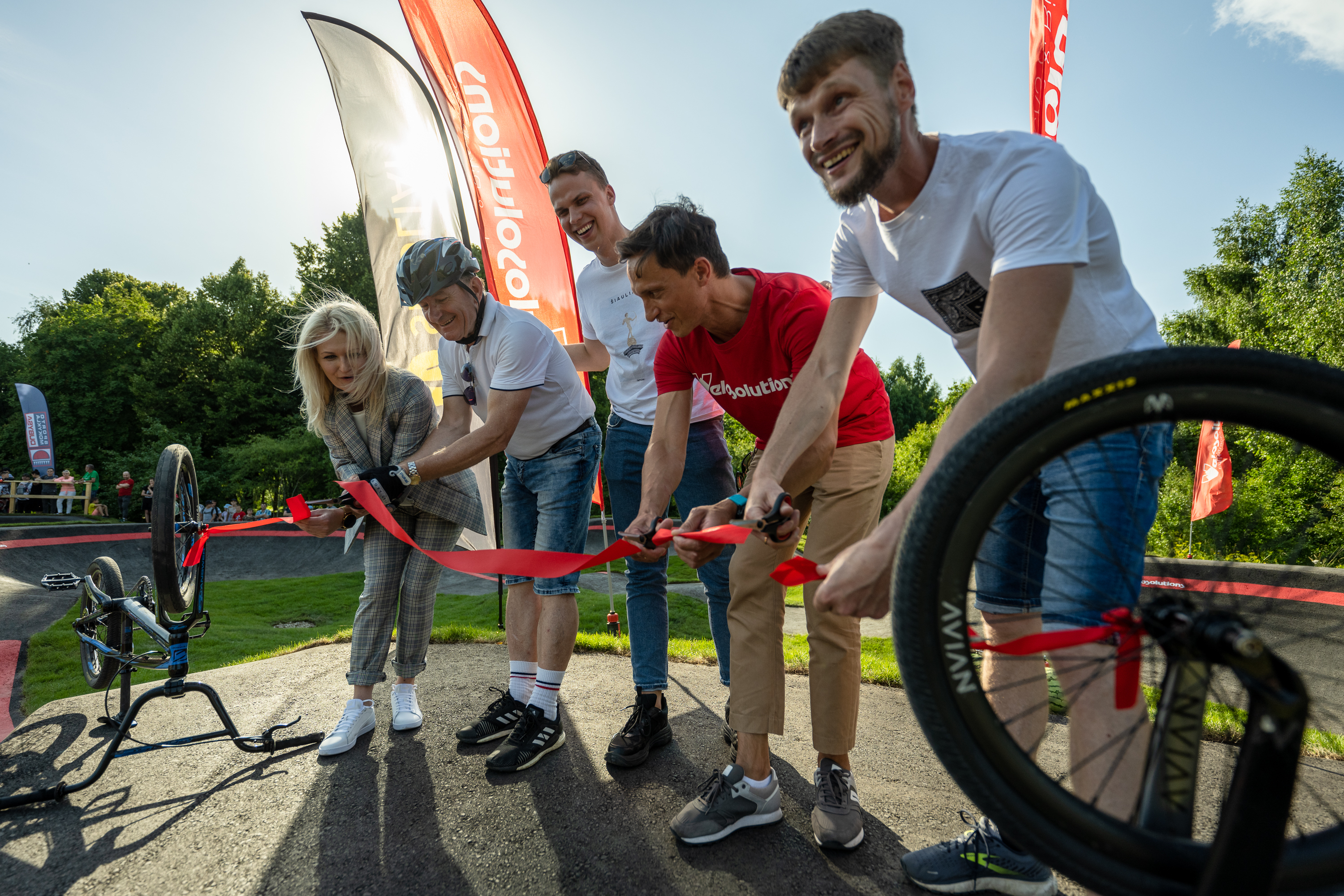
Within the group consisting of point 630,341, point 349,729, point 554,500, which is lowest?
point 349,729

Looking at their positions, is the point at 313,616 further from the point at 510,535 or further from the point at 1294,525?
the point at 1294,525

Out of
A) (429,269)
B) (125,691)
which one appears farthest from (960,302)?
(125,691)

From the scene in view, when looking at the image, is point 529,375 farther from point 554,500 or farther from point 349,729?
point 349,729

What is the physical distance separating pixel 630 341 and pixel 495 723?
1.81m

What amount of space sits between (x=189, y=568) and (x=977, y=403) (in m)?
3.37

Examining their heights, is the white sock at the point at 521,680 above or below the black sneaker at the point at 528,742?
above

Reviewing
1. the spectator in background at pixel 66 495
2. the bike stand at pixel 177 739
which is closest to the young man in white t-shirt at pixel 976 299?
the bike stand at pixel 177 739

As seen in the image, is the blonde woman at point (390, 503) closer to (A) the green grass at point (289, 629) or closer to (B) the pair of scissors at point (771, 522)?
(A) the green grass at point (289, 629)

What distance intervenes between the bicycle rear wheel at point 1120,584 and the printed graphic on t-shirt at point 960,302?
0.40 m

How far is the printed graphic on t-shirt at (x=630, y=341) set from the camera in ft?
10.1

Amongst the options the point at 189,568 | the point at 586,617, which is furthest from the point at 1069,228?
the point at 586,617

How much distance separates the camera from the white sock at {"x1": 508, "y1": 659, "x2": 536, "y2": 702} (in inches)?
110

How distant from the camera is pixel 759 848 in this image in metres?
1.83

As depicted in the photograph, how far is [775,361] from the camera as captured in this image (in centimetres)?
210
